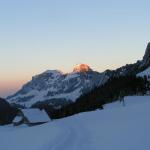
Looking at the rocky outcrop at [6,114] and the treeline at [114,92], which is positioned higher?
the treeline at [114,92]

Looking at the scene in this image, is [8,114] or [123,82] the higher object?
[123,82]

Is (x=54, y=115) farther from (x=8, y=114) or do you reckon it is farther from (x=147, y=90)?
(x=147, y=90)

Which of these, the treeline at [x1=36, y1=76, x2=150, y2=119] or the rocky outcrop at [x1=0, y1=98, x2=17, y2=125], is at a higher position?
the treeline at [x1=36, y1=76, x2=150, y2=119]

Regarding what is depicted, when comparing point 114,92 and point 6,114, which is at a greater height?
point 114,92

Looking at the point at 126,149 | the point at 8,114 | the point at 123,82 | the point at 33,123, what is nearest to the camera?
the point at 126,149

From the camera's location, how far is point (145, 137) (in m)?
23.2

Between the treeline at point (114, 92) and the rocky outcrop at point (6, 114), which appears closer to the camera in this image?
the treeline at point (114, 92)

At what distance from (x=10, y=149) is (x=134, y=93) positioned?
87.9 meters

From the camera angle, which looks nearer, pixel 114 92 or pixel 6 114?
pixel 114 92

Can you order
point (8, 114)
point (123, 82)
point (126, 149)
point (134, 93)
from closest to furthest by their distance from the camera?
point (126, 149), point (134, 93), point (123, 82), point (8, 114)

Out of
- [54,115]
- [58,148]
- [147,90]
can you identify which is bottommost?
[54,115]

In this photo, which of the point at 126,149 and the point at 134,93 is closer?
the point at 126,149

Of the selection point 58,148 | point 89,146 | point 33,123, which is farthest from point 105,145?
point 33,123

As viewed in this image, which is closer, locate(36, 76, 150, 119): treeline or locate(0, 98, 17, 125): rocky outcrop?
locate(36, 76, 150, 119): treeline
